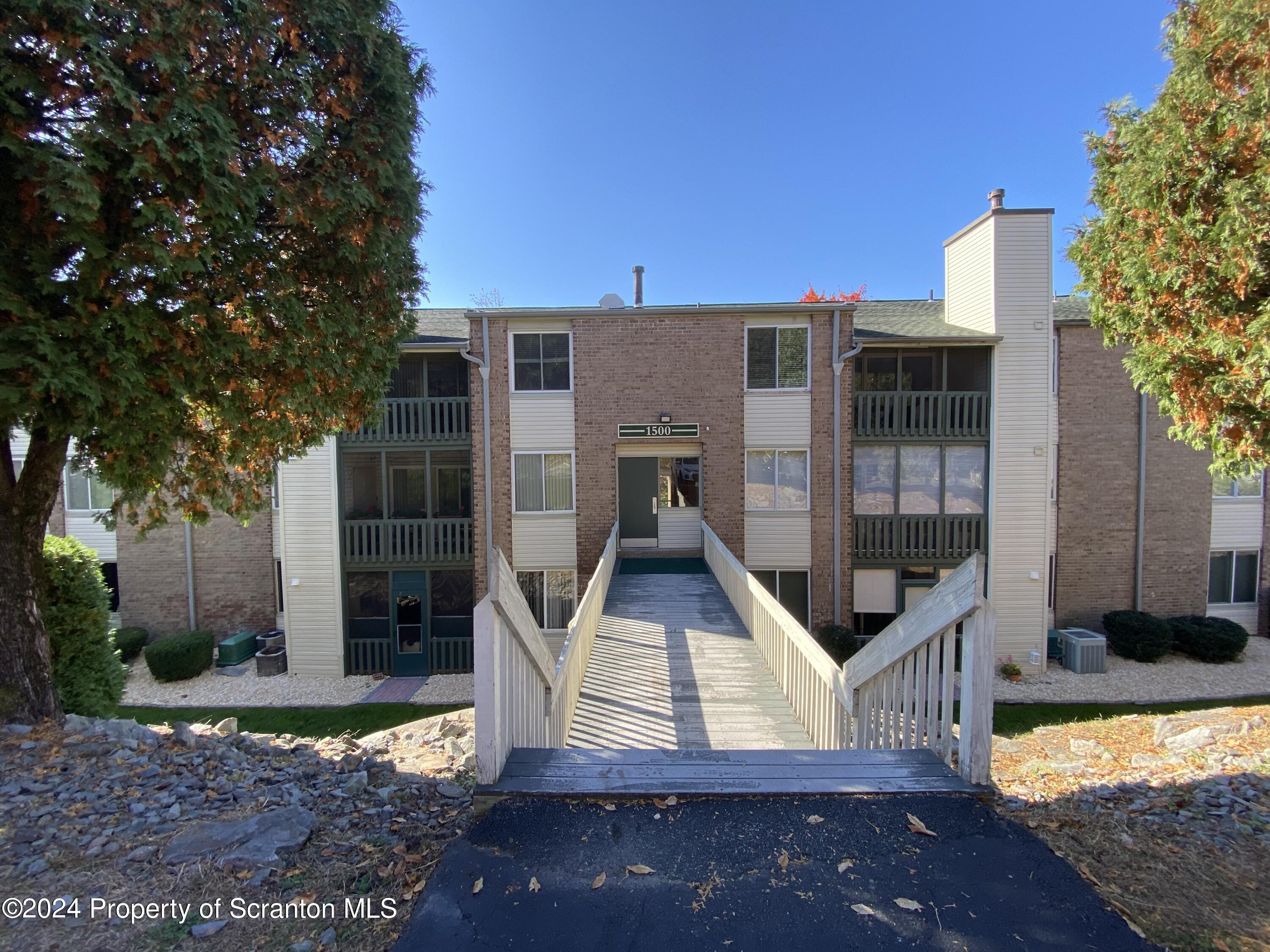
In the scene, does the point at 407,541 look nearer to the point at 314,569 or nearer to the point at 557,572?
the point at 314,569

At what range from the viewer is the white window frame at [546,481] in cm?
1444

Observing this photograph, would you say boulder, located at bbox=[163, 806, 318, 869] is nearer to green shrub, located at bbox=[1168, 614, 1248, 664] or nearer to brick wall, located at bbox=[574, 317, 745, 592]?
brick wall, located at bbox=[574, 317, 745, 592]

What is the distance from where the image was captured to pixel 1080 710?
1229 cm

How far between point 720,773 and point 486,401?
12.1 metres

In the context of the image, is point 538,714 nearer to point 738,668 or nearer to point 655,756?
point 655,756

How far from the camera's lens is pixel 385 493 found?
14625mm

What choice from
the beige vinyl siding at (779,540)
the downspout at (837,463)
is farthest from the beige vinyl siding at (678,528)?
the downspout at (837,463)

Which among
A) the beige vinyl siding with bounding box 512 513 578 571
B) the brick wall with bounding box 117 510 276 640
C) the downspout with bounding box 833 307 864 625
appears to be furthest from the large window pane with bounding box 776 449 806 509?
the brick wall with bounding box 117 510 276 640

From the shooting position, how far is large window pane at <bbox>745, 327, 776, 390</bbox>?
47.0ft

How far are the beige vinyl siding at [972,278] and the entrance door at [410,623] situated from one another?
1556 centimetres

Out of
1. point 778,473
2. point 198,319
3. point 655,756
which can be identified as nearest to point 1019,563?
point 778,473

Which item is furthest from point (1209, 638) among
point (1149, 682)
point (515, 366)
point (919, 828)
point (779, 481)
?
point (515, 366)

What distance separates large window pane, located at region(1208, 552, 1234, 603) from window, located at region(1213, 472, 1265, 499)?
163cm

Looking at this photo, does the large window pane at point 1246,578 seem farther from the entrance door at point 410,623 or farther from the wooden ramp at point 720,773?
the entrance door at point 410,623
